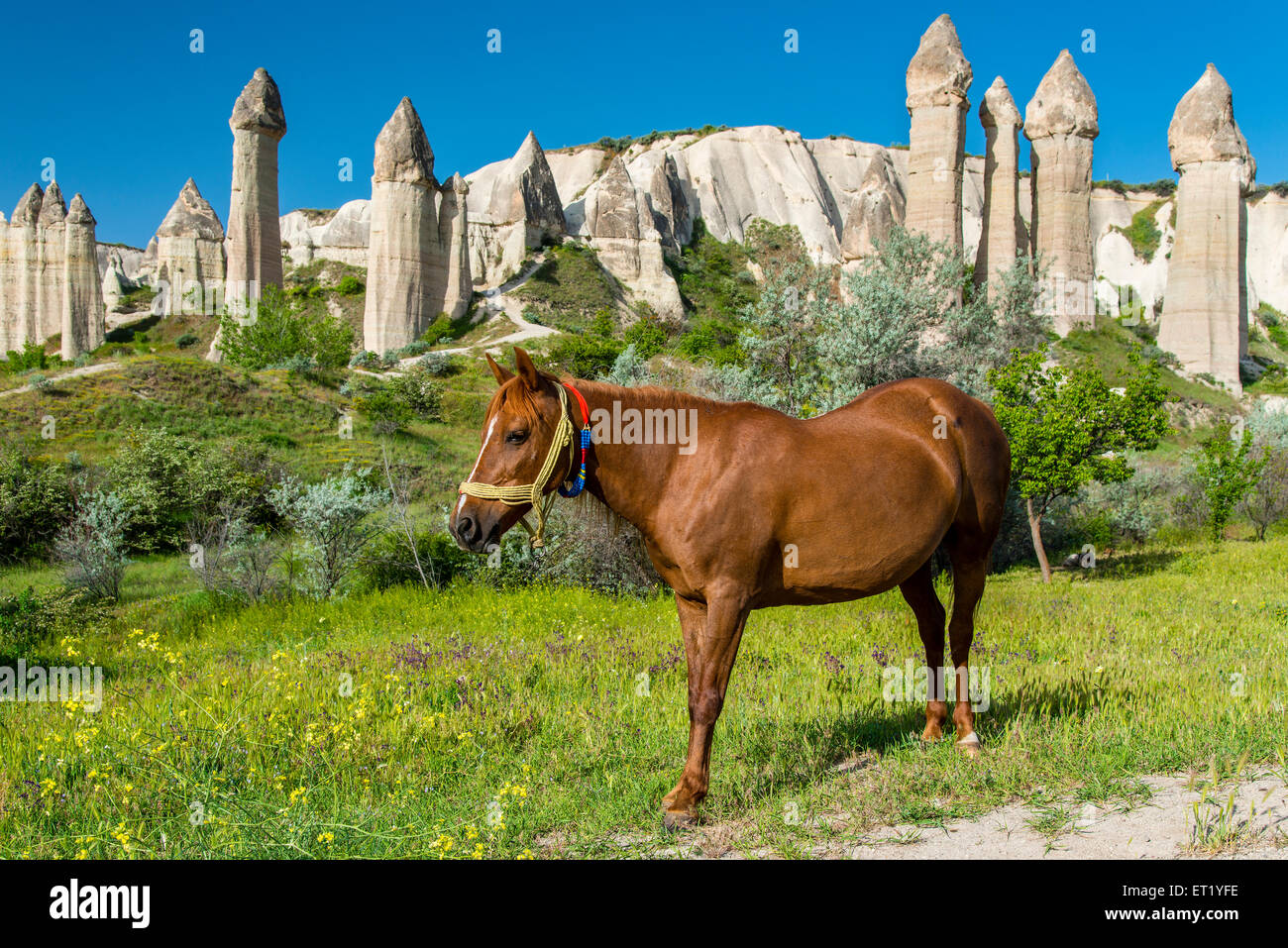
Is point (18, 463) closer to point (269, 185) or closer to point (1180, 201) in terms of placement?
point (269, 185)

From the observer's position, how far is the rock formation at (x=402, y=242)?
44406 millimetres

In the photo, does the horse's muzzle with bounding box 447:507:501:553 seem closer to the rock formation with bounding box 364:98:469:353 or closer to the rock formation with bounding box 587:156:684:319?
the rock formation with bounding box 364:98:469:353

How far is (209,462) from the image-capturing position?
60.8 feet

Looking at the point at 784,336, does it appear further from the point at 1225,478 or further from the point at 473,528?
the point at 473,528

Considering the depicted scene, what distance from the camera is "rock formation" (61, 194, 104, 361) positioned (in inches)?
1906

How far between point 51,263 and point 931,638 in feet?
200

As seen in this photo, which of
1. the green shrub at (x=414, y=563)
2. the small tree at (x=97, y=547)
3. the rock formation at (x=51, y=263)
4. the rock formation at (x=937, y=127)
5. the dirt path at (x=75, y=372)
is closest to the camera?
the green shrub at (x=414, y=563)

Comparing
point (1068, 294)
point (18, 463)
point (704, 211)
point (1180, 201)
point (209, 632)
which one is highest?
point (704, 211)

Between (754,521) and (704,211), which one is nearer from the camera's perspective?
(754,521)

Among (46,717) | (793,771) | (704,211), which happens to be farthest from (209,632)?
(704,211)

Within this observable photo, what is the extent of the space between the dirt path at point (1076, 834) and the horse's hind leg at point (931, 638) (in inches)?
36.1

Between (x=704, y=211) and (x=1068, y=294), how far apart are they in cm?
4206

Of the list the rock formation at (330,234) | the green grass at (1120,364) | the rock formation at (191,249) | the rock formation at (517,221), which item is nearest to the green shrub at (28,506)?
the green grass at (1120,364)

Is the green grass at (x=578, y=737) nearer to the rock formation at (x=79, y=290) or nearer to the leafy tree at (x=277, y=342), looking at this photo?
the leafy tree at (x=277, y=342)
